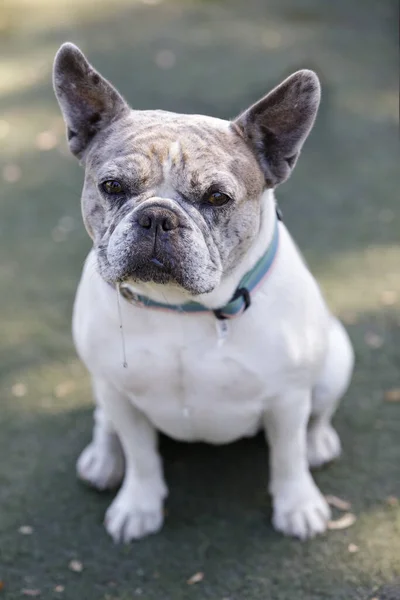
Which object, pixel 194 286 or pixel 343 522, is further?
pixel 343 522

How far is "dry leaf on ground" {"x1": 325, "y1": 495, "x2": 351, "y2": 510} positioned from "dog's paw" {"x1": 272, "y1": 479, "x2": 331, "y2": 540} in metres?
0.07

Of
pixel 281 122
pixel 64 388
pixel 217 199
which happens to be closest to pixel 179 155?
pixel 217 199

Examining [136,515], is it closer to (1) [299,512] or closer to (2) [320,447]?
(1) [299,512]

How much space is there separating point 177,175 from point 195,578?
4.86 feet

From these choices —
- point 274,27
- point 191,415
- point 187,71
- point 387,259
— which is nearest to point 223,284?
point 191,415

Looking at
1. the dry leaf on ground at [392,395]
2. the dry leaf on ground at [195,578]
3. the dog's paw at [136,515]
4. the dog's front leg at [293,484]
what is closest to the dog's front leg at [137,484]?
the dog's paw at [136,515]

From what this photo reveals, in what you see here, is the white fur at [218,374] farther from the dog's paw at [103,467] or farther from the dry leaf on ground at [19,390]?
the dry leaf on ground at [19,390]

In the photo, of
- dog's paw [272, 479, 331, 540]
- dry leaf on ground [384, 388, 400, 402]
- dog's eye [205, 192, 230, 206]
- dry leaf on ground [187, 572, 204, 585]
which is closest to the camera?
dog's eye [205, 192, 230, 206]

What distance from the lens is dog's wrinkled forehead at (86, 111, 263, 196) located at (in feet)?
7.73

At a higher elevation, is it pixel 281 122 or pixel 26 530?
pixel 281 122

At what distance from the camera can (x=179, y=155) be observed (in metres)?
2.36

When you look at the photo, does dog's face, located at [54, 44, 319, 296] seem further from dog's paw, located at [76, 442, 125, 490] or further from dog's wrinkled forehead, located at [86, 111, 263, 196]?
dog's paw, located at [76, 442, 125, 490]

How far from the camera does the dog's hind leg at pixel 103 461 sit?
3.28 m

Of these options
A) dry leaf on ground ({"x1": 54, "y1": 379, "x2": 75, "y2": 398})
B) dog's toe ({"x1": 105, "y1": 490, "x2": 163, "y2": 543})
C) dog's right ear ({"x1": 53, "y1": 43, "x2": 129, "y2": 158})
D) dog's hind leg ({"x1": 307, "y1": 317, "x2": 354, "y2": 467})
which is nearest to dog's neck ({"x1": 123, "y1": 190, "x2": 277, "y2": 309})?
dog's right ear ({"x1": 53, "y1": 43, "x2": 129, "y2": 158})
